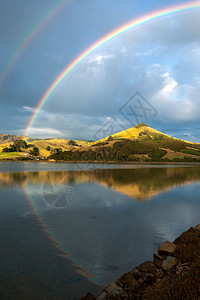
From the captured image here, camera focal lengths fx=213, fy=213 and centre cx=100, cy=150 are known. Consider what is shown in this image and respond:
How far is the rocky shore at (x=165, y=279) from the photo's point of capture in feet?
26.1

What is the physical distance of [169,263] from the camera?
1125cm

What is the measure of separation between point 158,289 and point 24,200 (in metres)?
25.6

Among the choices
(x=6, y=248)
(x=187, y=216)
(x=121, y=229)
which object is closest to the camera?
(x=6, y=248)

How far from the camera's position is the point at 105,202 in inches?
1166

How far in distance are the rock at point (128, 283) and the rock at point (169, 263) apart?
2.18m

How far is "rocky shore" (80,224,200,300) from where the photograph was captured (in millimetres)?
7953

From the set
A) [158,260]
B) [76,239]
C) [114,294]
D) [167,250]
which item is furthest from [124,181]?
[114,294]

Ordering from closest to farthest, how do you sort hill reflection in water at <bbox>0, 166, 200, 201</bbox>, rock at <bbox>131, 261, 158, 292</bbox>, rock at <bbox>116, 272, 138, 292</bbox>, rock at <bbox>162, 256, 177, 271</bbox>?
1. rock at <bbox>116, 272, 138, 292</bbox>
2. rock at <bbox>131, 261, 158, 292</bbox>
3. rock at <bbox>162, 256, 177, 271</bbox>
4. hill reflection in water at <bbox>0, 166, 200, 201</bbox>

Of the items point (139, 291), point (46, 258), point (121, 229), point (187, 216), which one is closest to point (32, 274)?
point (46, 258)

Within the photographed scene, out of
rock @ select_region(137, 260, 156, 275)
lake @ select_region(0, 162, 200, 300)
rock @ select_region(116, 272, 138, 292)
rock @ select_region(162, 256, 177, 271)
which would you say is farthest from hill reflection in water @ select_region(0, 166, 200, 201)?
rock @ select_region(116, 272, 138, 292)

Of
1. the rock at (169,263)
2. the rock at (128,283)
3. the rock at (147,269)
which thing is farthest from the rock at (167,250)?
the rock at (128,283)

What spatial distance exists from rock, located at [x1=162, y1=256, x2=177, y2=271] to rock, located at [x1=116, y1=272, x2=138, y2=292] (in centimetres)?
218

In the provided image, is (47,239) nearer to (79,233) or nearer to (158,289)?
(79,233)

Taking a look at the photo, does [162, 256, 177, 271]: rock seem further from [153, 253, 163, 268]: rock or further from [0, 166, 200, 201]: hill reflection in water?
[0, 166, 200, 201]: hill reflection in water
